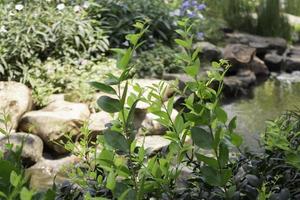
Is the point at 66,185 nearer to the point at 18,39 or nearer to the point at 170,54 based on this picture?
the point at 18,39

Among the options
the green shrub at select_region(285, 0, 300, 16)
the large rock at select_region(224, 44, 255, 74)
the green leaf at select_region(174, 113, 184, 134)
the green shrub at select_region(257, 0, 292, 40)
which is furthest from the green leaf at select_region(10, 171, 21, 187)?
the green shrub at select_region(285, 0, 300, 16)

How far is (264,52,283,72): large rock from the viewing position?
9.04m

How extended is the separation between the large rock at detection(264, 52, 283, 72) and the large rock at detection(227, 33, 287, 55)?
14.0 inches

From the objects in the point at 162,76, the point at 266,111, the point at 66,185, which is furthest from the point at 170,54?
the point at 66,185

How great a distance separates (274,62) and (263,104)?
7.06 ft

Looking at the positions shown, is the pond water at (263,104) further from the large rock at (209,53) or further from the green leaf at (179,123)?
the green leaf at (179,123)

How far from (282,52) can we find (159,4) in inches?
92.2

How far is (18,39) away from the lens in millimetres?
6895

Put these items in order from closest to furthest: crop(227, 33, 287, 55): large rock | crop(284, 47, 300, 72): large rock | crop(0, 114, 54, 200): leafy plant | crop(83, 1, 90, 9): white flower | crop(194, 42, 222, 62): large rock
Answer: crop(0, 114, 54, 200): leafy plant
crop(83, 1, 90, 9): white flower
crop(194, 42, 222, 62): large rock
crop(284, 47, 300, 72): large rock
crop(227, 33, 287, 55): large rock

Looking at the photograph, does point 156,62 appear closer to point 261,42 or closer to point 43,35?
point 43,35

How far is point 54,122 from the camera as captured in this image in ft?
17.1

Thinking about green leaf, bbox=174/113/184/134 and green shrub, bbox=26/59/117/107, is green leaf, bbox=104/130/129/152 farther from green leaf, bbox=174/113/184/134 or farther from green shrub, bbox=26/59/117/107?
green shrub, bbox=26/59/117/107

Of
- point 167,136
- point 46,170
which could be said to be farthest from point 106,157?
point 46,170

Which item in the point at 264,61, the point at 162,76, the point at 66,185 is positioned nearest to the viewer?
the point at 66,185
